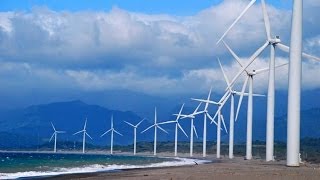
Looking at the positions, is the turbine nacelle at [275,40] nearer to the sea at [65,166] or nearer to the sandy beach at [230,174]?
the sandy beach at [230,174]

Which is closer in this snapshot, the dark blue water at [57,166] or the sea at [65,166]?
the sea at [65,166]

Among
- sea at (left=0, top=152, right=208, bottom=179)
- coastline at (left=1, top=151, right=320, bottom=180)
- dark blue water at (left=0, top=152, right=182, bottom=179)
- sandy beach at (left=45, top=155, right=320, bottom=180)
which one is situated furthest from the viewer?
dark blue water at (left=0, top=152, right=182, bottom=179)

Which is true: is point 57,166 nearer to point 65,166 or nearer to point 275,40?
point 65,166

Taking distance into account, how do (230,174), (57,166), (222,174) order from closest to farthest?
(230,174)
(222,174)
(57,166)

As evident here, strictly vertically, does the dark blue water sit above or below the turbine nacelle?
below

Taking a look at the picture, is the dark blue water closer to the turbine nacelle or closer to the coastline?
the coastline

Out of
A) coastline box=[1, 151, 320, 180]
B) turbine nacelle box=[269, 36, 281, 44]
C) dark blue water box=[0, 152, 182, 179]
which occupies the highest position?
turbine nacelle box=[269, 36, 281, 44]

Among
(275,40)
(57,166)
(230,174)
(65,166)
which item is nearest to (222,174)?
(230,174)

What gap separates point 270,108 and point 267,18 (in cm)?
943

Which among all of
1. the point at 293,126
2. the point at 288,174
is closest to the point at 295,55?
the point at 293,126

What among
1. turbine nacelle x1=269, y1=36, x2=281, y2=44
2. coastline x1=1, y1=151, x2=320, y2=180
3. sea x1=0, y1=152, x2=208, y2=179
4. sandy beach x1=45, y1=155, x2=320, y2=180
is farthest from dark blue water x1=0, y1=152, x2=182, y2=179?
turbine nacelle x1=269, y1=36, x2=281, y2=44

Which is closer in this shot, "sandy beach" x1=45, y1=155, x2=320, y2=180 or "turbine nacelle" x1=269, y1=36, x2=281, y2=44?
"sandy beach" x1=45, y1=155, x2=320, y2=180

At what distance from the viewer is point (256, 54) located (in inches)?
2469

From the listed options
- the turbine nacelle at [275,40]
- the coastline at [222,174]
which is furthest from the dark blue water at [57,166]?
the turbine nacelle at [275,40]
